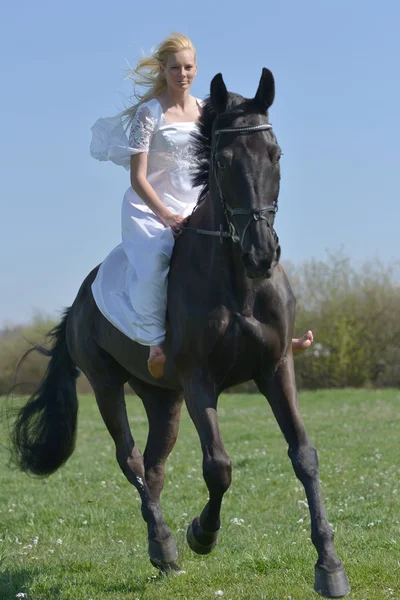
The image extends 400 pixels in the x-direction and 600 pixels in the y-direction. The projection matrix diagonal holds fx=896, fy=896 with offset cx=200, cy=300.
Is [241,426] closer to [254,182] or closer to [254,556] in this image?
→ [254,556]

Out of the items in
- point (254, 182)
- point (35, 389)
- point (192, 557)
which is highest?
point (254, 182)

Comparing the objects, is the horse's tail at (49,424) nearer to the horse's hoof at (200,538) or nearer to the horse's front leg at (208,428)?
the horse's hoof at (200,538)

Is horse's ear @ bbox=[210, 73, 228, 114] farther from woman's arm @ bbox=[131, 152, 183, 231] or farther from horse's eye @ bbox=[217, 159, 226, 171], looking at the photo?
woman's arm @ bbox=[131, 152, 183, 231]

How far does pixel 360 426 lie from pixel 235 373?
12.4 meters

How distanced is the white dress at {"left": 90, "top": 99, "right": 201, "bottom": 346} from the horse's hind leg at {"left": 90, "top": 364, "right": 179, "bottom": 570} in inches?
40.0

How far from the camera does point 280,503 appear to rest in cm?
962

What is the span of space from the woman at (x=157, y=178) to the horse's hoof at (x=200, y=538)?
113 centimetres

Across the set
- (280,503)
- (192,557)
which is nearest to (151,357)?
(192,557)

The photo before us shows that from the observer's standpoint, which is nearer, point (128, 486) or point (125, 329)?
point (125, 329)

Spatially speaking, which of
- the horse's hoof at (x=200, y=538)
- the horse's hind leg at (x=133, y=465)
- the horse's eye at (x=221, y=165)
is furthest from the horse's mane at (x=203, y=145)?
the horse's hoof at (x=200, y=538)

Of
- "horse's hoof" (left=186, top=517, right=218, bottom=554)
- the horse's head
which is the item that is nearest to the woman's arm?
the horse's head

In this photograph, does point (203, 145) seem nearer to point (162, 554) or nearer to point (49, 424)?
point (162, 554)

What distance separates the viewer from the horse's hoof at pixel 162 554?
6387mm

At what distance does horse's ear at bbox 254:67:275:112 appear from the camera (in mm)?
5254
